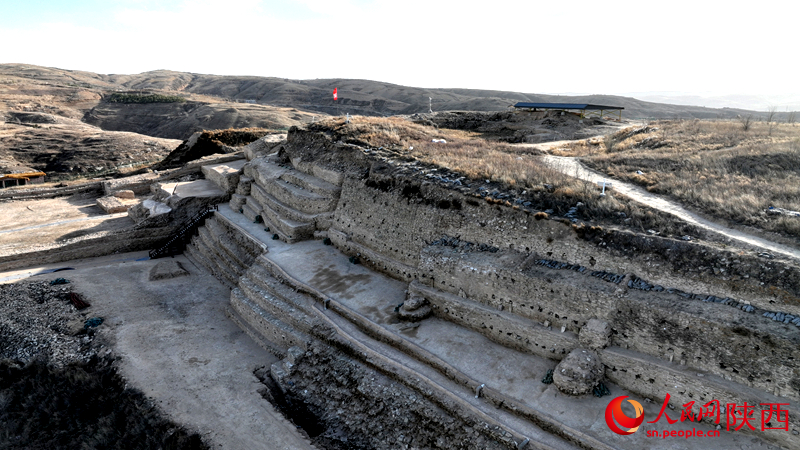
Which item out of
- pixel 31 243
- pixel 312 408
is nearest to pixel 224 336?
pixel 312 408

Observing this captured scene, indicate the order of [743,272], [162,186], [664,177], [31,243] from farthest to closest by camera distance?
[162,186], [31,243], [664,177], [743,272]

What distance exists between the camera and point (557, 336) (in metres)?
9.50

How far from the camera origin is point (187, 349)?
12508 millimetres

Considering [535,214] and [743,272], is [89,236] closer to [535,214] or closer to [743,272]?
[535,214]

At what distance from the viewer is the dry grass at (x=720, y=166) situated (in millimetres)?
10297

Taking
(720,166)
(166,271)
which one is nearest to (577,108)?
(720,166)

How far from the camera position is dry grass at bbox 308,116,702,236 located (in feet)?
34.7

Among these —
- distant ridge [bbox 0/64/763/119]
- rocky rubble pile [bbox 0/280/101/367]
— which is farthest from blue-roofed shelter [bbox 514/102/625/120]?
distant ridge [bbox 0/64/763/119]

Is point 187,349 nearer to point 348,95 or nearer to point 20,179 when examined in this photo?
point 20,179

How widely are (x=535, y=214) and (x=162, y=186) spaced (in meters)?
19.4

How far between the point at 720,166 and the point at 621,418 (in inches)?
346

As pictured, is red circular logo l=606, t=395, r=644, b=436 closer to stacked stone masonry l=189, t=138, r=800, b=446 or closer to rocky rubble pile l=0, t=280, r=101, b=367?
stacked stone masonry l=189, t=138, r=800, b=446

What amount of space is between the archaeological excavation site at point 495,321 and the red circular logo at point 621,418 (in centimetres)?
3

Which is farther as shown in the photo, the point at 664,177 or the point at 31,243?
the point at 31,243
